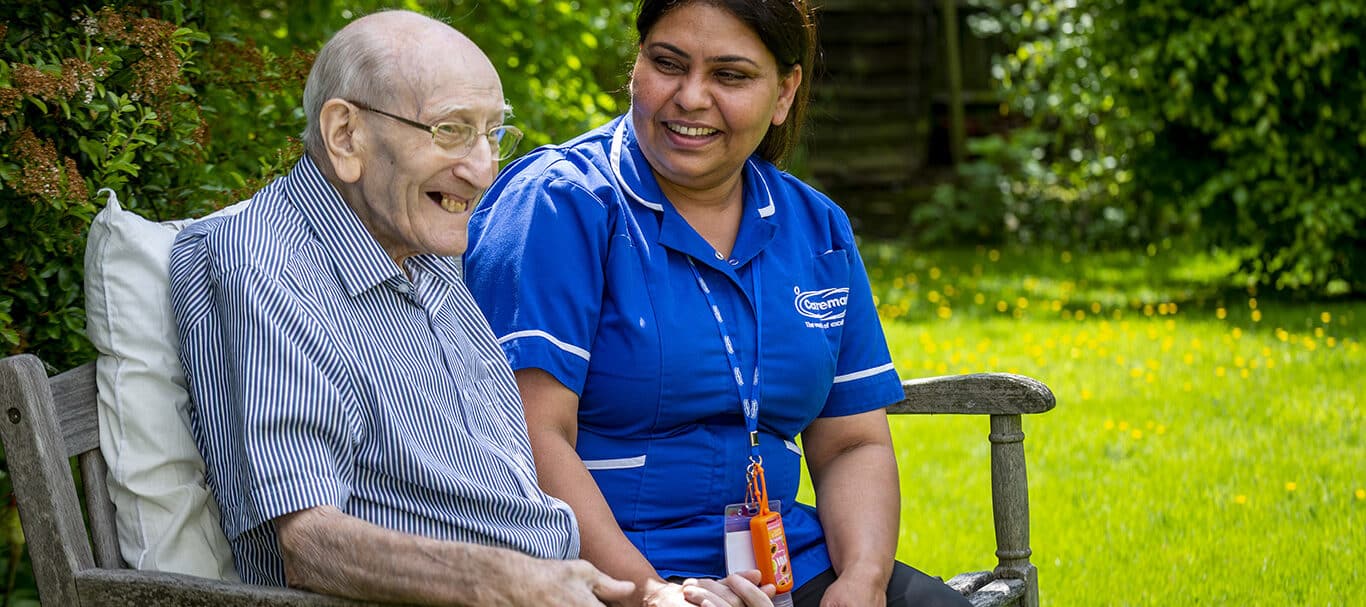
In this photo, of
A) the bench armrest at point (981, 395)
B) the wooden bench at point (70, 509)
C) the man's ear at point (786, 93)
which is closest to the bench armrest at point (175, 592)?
the wooden bench at point (70, 509)

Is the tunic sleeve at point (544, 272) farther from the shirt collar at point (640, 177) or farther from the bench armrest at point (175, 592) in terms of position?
the bench armrest at point (175, 592)

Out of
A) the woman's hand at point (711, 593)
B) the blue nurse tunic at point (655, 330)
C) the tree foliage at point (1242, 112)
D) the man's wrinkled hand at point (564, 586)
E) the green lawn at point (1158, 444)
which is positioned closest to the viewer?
the man's wrinkled hand at point (564, 586)

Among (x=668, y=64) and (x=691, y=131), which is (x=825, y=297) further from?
(x=668, y=64)

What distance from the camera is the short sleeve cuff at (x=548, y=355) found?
92.0 inches

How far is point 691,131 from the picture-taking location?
2.52 m

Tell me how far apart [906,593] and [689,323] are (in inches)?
24.4

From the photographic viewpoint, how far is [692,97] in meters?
2.48

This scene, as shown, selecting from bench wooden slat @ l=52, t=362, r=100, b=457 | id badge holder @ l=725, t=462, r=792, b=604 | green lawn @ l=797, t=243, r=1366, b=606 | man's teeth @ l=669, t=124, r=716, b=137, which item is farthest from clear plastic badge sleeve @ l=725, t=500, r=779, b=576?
green lawn @ l=797, t=243, r=1366, b=606

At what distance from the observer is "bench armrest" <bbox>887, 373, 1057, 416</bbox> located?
285 centimetres

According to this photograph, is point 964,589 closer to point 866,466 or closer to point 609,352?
point 866,466

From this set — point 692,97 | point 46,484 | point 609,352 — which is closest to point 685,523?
point 609,352

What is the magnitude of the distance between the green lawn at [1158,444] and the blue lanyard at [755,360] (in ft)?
6.19

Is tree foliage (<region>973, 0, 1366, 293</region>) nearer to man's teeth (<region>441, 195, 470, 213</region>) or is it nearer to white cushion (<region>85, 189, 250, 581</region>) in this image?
man's teeth (<region>441, 195, 470, 213</region>)

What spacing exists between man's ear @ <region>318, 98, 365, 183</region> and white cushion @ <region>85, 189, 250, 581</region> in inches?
11.0
